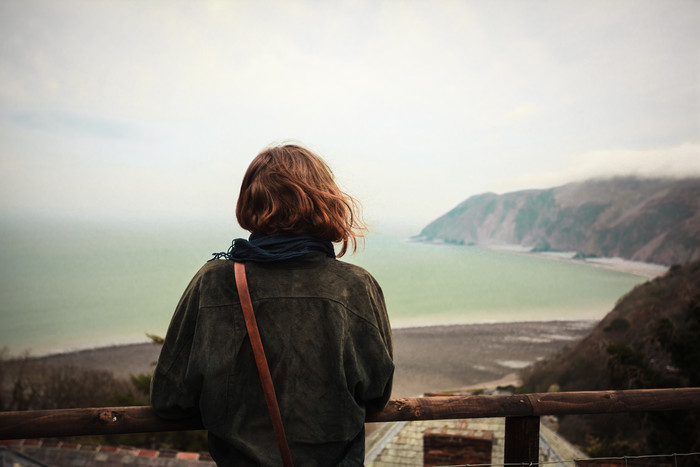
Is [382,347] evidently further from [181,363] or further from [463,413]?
[463,413]

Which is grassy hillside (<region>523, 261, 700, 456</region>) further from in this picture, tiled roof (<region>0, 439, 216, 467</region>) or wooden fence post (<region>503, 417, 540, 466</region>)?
wooden fence post (<region>503, 417, 540, 466</region>)

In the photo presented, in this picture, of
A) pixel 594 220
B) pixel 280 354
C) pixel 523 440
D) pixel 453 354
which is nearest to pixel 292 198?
pixel 280 354

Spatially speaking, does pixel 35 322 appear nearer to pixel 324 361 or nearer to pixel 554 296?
pixel 554 296

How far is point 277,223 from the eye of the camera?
1.20 metres

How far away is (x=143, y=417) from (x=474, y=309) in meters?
57.9

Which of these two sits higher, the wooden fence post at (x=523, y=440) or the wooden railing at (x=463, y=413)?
the wooden railing at (x=463, y=413)

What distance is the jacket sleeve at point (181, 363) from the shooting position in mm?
1144

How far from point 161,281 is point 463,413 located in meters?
59.2

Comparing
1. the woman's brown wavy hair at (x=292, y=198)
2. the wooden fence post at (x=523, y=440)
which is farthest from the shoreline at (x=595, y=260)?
the woman's brown wavy hair at (x=292, y=198)

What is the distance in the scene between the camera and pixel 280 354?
3.69 ft

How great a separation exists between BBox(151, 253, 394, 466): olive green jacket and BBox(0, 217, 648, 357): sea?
48.7m

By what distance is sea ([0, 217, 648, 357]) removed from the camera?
48406mm

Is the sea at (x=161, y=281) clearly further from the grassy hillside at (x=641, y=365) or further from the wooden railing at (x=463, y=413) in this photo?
the wooden railing at (x=463, y=413)

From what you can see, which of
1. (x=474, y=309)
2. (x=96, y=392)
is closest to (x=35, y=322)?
(x=96, y=392)
